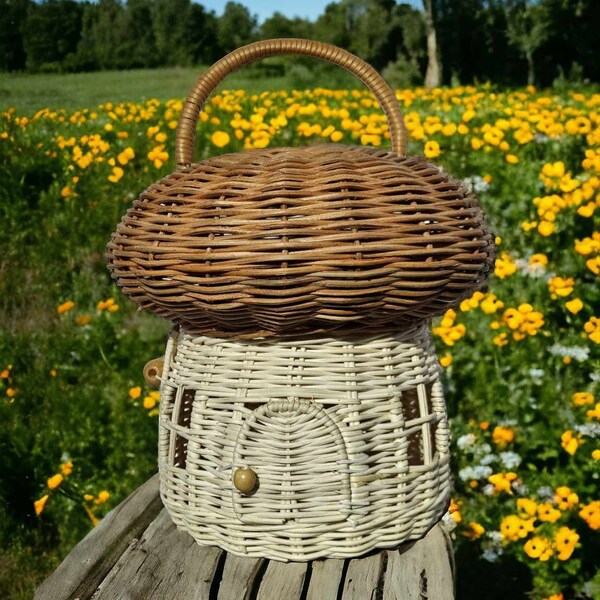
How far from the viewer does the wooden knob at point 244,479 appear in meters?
1.16

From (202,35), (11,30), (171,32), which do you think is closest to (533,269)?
(11,30)

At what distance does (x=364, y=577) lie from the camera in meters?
1.24

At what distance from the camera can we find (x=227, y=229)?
1075mm

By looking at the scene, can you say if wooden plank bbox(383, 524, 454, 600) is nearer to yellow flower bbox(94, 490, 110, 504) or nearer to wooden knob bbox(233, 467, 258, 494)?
wooden knob bbox(233, 467, 258, 494)

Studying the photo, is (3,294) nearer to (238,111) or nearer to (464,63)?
(238,111)

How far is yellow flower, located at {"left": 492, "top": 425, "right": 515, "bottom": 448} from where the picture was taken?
220 centimetres

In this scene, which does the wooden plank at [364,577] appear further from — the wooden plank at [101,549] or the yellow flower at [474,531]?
the yellow flower at [474,531]

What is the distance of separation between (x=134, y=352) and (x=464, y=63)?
23544mm

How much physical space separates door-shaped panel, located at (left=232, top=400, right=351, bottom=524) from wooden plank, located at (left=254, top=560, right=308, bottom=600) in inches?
4.1

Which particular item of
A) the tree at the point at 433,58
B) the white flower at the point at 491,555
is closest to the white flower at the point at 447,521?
the white flower at the point at 491,555

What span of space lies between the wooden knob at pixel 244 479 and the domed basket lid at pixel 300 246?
21 cm

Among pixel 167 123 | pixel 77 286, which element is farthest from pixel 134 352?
pixel 167 123

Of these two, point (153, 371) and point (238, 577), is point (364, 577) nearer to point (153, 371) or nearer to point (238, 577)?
point (238, 577)

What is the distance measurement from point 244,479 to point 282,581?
204 mm
